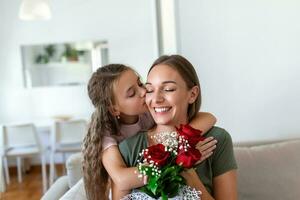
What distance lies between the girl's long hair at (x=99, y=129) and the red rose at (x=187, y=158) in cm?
43

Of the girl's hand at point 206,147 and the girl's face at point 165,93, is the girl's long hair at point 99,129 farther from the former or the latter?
the girl's hand at point 206,147

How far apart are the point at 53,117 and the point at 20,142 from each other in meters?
0.85

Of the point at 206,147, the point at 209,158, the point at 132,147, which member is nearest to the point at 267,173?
the point at 209,158

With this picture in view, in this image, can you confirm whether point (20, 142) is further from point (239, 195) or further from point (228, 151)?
point (228, 151)

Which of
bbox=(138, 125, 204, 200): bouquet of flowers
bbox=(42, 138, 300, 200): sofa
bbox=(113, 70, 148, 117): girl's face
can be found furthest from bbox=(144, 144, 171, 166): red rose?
bbox=(42, 138, 300, 200): sofa

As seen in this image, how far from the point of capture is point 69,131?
4254mm

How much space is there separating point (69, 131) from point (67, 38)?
62.6 inches

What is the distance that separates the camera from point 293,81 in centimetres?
214

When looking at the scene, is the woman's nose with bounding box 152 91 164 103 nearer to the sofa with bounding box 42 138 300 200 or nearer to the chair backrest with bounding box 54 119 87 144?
the sofa with bounding box 42 138 300 200

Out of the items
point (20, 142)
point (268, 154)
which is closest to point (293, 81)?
point (268, 154)

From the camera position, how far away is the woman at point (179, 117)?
124 cm

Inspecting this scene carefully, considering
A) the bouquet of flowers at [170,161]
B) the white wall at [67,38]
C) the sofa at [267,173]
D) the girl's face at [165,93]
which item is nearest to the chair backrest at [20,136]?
the white wall at [67,38]

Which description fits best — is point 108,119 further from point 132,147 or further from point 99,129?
point 132,147

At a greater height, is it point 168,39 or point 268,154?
point 168,39
